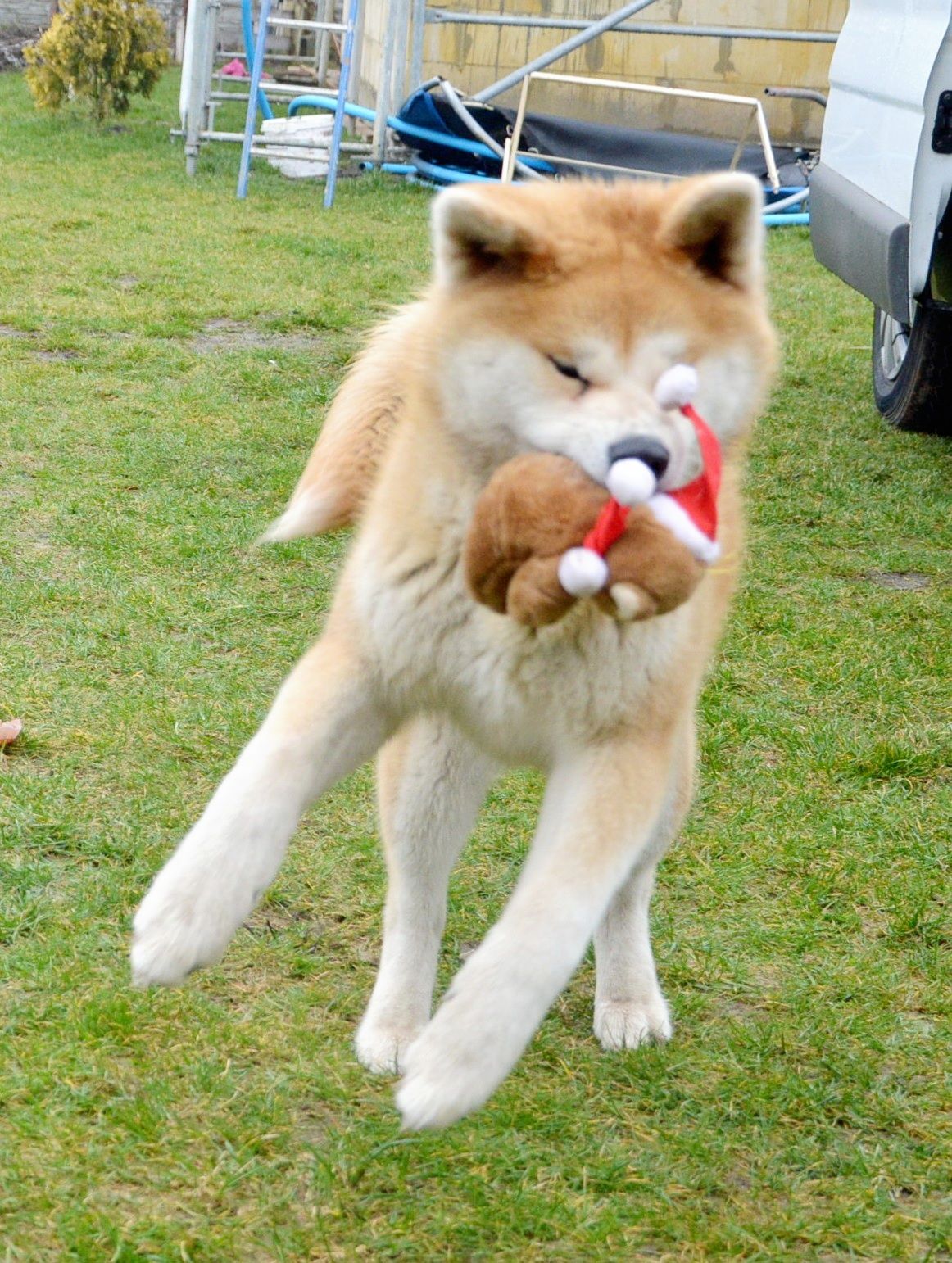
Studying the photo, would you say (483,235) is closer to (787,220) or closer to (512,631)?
(512,631)

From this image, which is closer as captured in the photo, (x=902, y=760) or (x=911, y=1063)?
(x=911, y=1063)

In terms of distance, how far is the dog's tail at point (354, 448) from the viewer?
267 cm

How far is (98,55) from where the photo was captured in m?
13.1

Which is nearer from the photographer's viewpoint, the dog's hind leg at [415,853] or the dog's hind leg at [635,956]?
the dog's hind leg at [415,853]

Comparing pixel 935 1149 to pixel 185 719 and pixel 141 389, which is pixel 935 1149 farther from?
pixel 141 389

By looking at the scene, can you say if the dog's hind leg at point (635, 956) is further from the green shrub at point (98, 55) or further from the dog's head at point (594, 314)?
the green shrub at point (98, 55)

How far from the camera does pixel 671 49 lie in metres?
14.1

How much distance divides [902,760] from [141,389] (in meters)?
3.94

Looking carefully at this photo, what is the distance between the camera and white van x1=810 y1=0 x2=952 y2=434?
498 cm

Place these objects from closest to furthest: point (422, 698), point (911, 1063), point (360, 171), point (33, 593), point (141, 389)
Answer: point (422, 698) < point (911, 1063) < point (33, 593) < point (141, 389) < point (360, 171)

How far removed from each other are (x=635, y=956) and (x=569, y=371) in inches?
48.9

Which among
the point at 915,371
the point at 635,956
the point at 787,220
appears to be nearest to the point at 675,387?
the point at 635,956

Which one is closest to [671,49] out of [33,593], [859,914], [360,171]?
[360,171]

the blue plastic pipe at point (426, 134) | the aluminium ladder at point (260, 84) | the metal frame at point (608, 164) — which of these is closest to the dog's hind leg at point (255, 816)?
the metal frame at point (608, 164)
